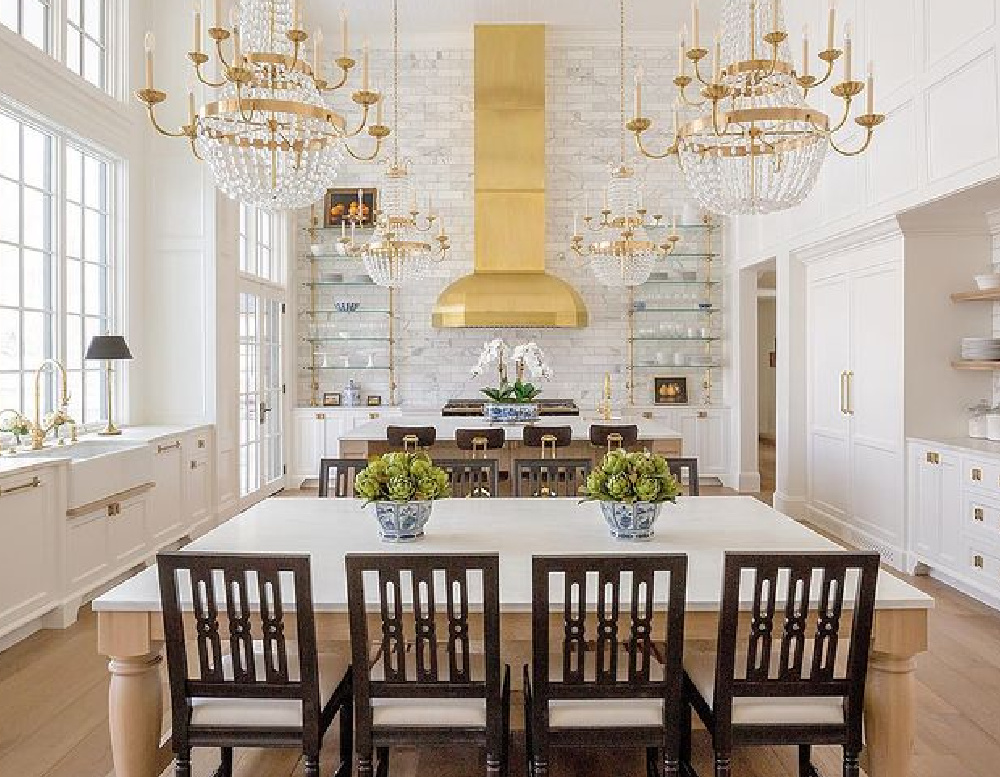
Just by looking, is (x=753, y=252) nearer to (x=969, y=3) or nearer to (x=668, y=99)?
(x=668, y=99)

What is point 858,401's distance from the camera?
641 cm

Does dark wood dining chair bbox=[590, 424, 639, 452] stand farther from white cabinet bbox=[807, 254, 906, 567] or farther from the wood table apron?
the wood table apron

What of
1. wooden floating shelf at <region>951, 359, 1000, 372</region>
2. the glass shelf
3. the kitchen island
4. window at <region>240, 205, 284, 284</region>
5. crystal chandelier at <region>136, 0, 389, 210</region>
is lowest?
the kitchen island

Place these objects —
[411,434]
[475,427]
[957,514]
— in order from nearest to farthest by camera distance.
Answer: [957,514]
[411,434]
[475,427]

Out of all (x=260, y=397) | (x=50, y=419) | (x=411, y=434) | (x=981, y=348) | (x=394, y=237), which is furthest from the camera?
(x=260, y=397)

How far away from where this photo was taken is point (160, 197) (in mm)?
6781

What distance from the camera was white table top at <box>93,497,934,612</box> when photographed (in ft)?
7.72

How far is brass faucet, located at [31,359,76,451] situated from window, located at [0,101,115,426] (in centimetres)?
12

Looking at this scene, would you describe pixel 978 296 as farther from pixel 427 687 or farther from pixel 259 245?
pixel 259 245

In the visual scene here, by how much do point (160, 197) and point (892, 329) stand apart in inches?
223

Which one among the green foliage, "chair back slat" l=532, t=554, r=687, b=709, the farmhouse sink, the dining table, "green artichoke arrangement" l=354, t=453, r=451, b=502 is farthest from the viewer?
the green foliage

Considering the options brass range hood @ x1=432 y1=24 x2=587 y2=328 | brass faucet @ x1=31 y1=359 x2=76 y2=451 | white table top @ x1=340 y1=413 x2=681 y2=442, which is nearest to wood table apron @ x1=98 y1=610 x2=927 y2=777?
brass faucet @ x1=31 y1=359 x2=76 y2=451

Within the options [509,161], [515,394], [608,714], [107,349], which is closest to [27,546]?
[107,349]

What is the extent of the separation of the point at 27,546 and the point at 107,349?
5.52 feet
